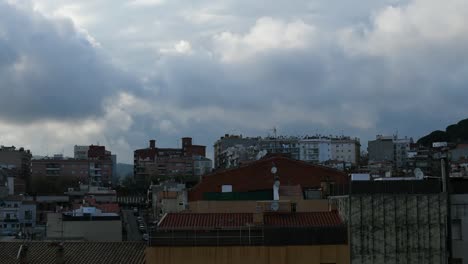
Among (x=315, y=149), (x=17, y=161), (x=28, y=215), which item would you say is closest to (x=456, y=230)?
→ (x=28, y=215)

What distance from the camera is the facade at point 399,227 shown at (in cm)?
2455

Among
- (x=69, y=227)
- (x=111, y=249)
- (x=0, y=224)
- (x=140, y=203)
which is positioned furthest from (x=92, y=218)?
(x=140, y=203)

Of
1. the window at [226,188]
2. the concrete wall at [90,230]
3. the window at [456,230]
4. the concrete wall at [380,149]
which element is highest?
the concrete wall at [380,149]

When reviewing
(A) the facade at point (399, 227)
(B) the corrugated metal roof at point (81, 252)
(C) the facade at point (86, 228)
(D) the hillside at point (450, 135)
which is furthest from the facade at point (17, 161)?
(A) the facade at point (399, 227)

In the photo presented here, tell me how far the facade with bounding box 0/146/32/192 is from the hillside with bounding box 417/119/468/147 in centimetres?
9527

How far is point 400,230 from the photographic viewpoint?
80.9 feet

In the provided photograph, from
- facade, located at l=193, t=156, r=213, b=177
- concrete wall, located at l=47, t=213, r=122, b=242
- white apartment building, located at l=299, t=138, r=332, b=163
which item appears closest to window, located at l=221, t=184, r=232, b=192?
concrete wall, located at l=47, t=213, r=122, b=242

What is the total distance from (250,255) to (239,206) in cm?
1107

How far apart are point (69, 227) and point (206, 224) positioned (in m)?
29.3

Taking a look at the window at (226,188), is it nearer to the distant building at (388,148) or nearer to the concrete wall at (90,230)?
the concrete wall at (90,230)

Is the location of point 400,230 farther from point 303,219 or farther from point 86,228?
point 86,228

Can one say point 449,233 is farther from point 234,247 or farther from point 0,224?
point 0,224

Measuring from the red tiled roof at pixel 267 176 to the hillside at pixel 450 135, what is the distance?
113m

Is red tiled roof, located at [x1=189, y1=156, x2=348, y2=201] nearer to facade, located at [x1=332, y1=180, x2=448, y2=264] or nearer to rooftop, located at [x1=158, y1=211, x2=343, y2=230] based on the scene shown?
rooftop, located at [x1=158, y1=211, x2=343, y2=230]
